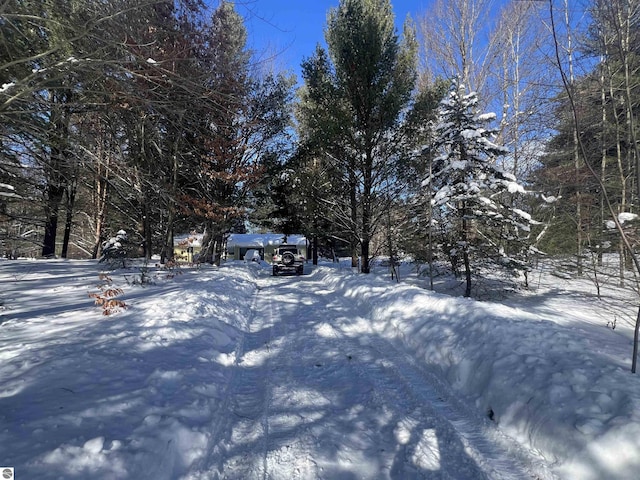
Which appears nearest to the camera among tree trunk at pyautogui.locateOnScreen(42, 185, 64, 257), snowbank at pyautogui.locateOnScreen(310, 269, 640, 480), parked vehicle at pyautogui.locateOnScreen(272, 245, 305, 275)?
snowbank at pyautogui.locateOnScreen(310, 269, 640, 480)

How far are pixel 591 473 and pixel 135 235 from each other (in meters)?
21.0

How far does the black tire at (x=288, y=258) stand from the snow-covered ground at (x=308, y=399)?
1323cm

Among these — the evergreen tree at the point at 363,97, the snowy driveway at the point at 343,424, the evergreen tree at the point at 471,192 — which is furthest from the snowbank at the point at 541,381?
the evergreen tree at the point at 363,97

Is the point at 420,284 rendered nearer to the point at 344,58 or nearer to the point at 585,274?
the point at 585,274

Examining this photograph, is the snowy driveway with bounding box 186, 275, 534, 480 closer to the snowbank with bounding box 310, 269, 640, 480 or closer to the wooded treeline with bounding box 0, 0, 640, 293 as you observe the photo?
the snowbank with bounding box 310, 269, 640, 480

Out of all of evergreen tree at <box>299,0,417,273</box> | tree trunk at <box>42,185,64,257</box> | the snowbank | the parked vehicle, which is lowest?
the snowbank

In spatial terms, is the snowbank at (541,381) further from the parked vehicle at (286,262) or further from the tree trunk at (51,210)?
the parked vehicle at (286,262)

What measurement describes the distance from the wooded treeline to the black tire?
2.56 meters

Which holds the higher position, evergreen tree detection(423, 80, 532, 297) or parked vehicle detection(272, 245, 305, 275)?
evergreen tree detection(423, 80, 532, 297)

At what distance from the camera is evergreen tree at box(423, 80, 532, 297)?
37.8 feet

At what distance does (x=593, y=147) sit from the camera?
279 inches

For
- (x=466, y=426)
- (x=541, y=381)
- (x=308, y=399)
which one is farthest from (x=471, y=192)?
(x=308, y=399)

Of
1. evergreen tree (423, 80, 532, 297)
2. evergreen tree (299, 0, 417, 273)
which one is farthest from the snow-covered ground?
evergreen tree (299, 0, 417, 273)

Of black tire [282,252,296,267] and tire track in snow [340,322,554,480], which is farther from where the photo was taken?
black tire [282,252,296,267]
